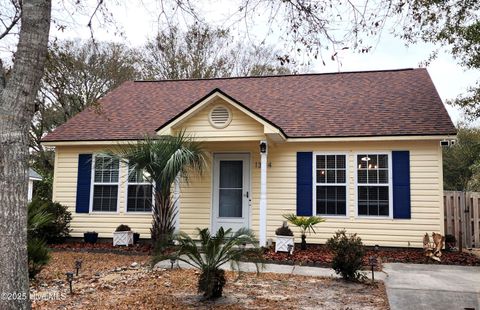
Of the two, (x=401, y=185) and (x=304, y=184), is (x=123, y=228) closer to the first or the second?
(x=304, y=184)

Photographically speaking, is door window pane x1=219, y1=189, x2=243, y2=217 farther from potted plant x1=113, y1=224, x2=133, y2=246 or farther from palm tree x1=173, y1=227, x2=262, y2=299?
palm tree x1=173, y1=227, x2=262, y2=299

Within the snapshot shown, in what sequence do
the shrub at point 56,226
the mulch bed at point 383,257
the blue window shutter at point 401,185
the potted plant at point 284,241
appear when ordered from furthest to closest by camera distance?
the shrub at point 56,226
the blue window shutter at point 401,185
the potted plant at point 284,241
the mulch bed at point 383,257

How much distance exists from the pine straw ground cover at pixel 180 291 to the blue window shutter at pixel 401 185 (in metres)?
3.74

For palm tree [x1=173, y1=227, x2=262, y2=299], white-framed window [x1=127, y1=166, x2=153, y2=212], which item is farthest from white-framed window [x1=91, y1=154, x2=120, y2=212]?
palm tree [x1=173, y1=227, x2=262, y2=299]

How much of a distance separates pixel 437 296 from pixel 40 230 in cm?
923

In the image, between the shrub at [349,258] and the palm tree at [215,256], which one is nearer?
the palm tree at [215,256]

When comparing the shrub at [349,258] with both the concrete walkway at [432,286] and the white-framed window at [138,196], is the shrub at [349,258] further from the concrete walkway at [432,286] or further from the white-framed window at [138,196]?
the white-framed window at [138,196]

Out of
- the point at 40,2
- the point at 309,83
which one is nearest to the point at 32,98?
the point at 40,2

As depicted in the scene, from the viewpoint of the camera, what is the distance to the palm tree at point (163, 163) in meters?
9.20

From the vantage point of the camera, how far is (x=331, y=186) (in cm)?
1038

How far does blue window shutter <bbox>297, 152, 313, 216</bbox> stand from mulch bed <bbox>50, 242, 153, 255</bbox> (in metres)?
3.83

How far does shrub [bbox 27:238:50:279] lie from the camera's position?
257 inches

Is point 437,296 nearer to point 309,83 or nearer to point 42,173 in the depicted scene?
point 309,83

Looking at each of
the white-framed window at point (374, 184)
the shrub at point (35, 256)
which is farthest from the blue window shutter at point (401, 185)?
the shrub at point (35, 256)
